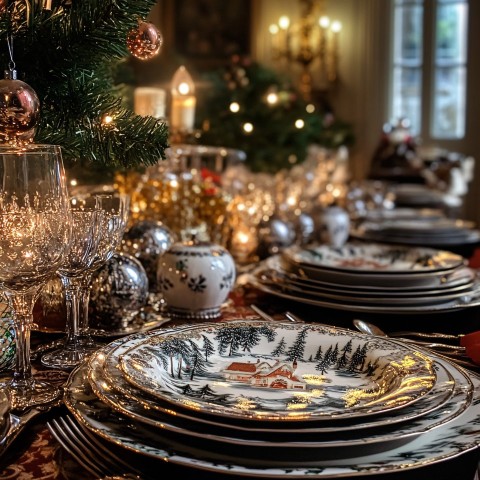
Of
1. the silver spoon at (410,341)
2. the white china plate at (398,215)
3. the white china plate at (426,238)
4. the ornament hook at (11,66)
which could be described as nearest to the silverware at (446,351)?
the silver spoon at (410,341)

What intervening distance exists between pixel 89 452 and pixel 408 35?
7.08 metres

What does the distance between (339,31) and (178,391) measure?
6.90m

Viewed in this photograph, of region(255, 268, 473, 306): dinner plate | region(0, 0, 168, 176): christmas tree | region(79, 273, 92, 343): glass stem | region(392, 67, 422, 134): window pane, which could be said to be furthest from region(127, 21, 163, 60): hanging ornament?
region(392, 67, 422, 134): window pane

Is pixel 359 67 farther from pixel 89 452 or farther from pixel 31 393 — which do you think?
pixel 89 452

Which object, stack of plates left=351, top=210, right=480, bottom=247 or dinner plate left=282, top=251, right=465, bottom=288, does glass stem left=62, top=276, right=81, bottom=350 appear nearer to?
dinner plate left=282, top=251, right=465, bottom=288

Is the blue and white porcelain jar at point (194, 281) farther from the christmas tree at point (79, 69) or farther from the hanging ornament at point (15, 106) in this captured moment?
the hanging ornament at point (15, 106)

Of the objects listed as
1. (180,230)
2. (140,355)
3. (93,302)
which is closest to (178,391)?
(140,355)

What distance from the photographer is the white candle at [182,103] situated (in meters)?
1.43

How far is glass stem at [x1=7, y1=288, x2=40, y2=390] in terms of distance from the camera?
2.10ft

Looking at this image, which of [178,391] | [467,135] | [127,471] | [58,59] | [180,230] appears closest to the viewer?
[127,471]

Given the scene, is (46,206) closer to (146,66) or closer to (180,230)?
(180,230)

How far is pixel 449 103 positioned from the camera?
6.93 metres

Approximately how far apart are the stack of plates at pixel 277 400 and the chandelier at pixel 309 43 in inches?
247

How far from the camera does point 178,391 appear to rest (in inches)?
24.1
